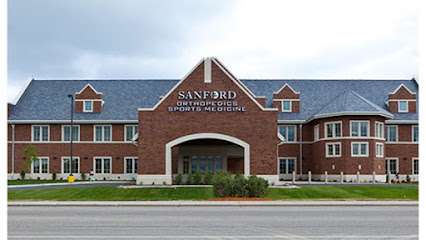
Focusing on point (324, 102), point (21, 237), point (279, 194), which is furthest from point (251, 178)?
point (324, 102)

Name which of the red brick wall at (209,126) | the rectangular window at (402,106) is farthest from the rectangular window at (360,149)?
the red brick wall at (209,126)

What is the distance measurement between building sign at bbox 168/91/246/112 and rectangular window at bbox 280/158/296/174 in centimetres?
1480

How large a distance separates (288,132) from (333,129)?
21.8 feet

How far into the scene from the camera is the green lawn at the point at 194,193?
29233mm

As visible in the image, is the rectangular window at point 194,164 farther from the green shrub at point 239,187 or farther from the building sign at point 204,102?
the green shrub at point 239,187

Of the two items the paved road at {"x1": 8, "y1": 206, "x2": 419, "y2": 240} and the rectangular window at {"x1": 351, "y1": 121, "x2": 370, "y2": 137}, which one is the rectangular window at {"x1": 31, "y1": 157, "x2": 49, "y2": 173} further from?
the paved road at {"x1": 8, "y1": 206, "x2": 419, "y2": 240}

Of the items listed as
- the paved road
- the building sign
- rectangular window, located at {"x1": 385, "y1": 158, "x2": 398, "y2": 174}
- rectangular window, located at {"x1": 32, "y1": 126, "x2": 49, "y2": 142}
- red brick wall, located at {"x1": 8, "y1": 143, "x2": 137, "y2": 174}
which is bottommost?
the paved road

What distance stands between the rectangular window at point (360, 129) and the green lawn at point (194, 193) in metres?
10.1

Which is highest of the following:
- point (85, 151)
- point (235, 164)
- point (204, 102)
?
point (204, 102)

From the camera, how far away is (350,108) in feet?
145

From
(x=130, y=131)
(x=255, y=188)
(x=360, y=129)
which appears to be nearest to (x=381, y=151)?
(x=360, y=129)

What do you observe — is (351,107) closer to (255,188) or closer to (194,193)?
(194,193)

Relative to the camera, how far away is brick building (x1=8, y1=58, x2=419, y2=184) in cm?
3828

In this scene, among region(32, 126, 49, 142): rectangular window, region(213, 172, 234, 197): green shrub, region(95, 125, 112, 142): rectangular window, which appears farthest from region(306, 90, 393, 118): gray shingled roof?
region(32, 126, 49, 142): rectangular window
